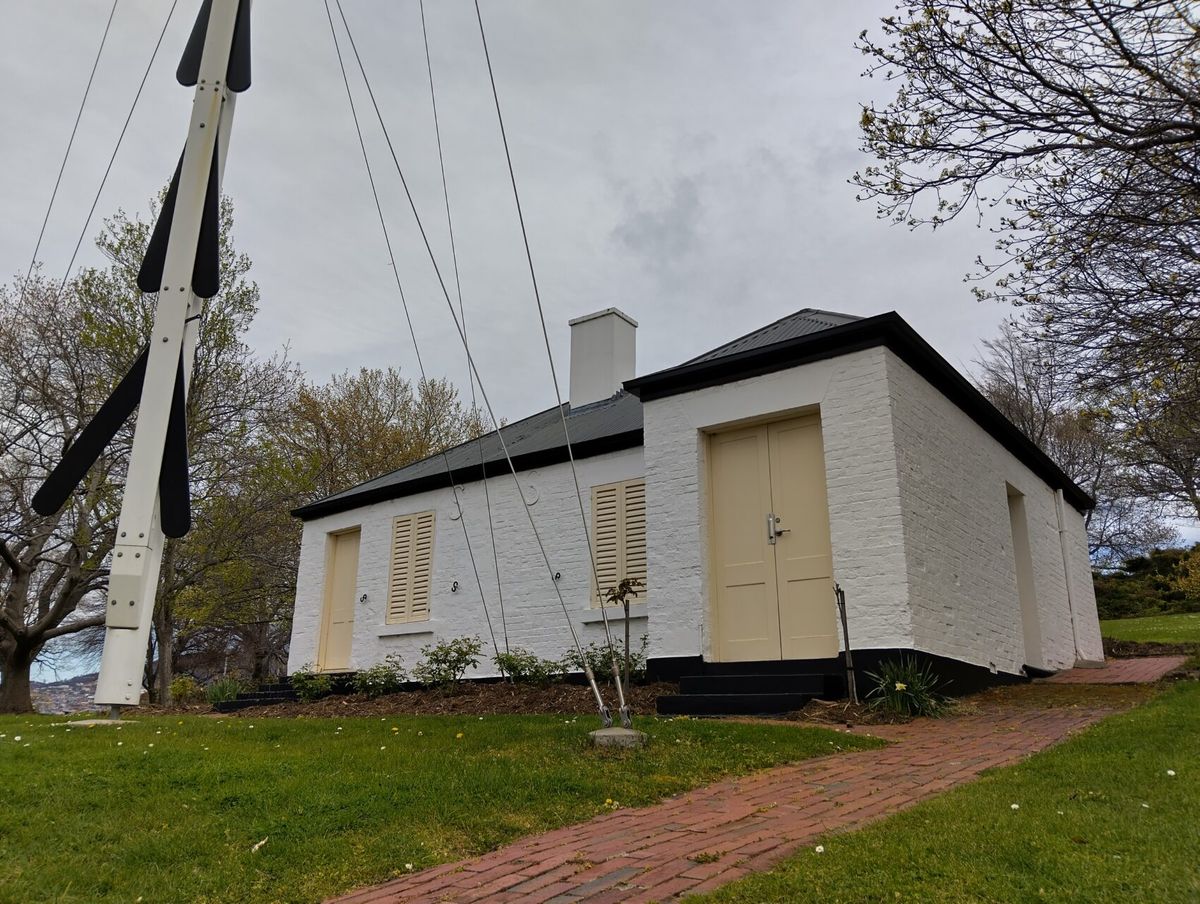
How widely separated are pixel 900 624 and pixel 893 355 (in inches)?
111

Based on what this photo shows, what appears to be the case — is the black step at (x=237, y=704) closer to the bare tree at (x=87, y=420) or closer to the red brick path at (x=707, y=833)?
the bare tree at (x=87, y=420)

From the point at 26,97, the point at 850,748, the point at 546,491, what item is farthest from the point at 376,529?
the point at 850,748

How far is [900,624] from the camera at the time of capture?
824cm

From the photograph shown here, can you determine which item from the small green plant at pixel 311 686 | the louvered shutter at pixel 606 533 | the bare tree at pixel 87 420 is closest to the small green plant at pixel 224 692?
the small green plant at pixel 311 686

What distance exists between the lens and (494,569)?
12.8 m

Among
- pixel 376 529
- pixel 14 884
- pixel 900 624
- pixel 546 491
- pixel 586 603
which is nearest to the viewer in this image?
pixel 14 884

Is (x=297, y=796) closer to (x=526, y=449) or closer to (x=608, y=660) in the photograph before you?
(x=608, y=660)

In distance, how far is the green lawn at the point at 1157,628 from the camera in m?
18.1

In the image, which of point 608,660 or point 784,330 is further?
point 784,330

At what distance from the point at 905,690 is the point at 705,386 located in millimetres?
4051

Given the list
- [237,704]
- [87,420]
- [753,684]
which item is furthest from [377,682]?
[87,420]

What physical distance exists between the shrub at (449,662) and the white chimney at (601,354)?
193 inches

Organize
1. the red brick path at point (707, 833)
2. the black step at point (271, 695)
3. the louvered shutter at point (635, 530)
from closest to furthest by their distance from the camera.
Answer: the red brick path at point (707, 833)
the louvered shutter at point (635, 530)
the black step at point (271, 695)

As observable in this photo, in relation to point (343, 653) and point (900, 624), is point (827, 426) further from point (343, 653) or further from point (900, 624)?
point (343, 653)
